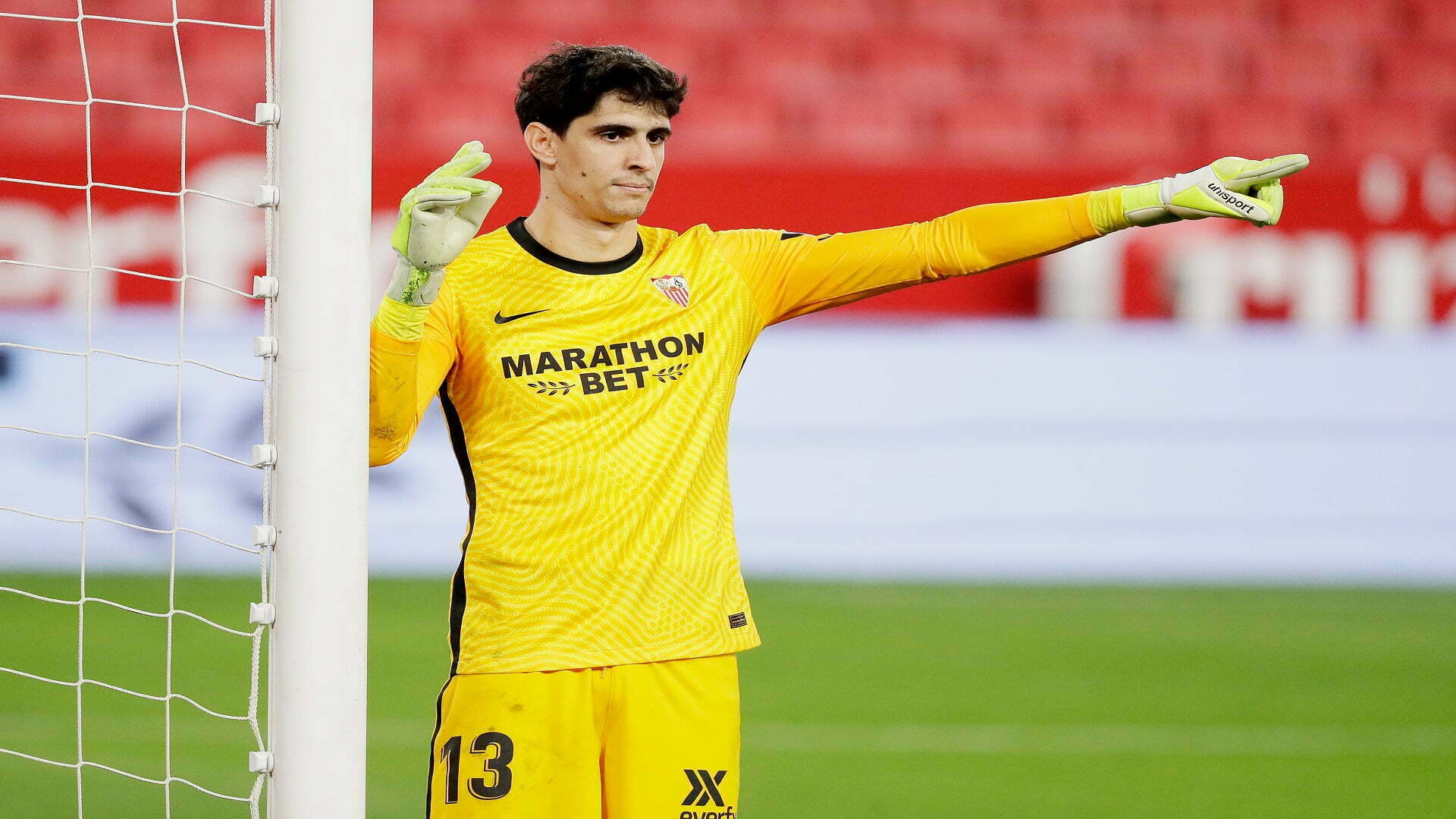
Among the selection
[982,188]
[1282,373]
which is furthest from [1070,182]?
[1282,373]

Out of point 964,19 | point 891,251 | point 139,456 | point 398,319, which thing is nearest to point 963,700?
point 891,251

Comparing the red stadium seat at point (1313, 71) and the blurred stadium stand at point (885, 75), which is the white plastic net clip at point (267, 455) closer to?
the blurred stadium stand at point (885, 75)

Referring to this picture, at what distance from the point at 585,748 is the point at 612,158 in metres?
0.98

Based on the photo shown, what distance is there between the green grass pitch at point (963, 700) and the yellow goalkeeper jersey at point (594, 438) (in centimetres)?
210

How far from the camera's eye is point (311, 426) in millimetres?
2512

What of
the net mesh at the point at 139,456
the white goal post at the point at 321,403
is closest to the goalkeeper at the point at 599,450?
the white goal post at the point at 321,403

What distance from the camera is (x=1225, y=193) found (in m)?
2.76

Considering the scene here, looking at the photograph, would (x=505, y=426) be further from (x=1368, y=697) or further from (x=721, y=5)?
(x=721, y=5)

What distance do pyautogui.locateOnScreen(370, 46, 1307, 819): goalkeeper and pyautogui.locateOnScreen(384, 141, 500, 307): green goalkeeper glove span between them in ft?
0.53

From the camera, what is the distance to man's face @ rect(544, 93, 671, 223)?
2.82 m

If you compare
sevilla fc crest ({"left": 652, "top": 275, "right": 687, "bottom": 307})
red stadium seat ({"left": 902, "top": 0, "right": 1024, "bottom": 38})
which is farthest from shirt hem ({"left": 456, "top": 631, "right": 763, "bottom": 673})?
red stadium seat ({"left": 902, "top": 0, "right": 1024, "bottom": 38})

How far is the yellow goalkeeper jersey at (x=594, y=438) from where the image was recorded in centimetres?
274

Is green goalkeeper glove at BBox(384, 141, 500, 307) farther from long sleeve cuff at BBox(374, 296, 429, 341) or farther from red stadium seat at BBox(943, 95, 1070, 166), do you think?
red stadium seat at BBox(943, 95, 1070, 166)

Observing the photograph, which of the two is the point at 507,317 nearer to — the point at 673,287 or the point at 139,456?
the point at 673,287
